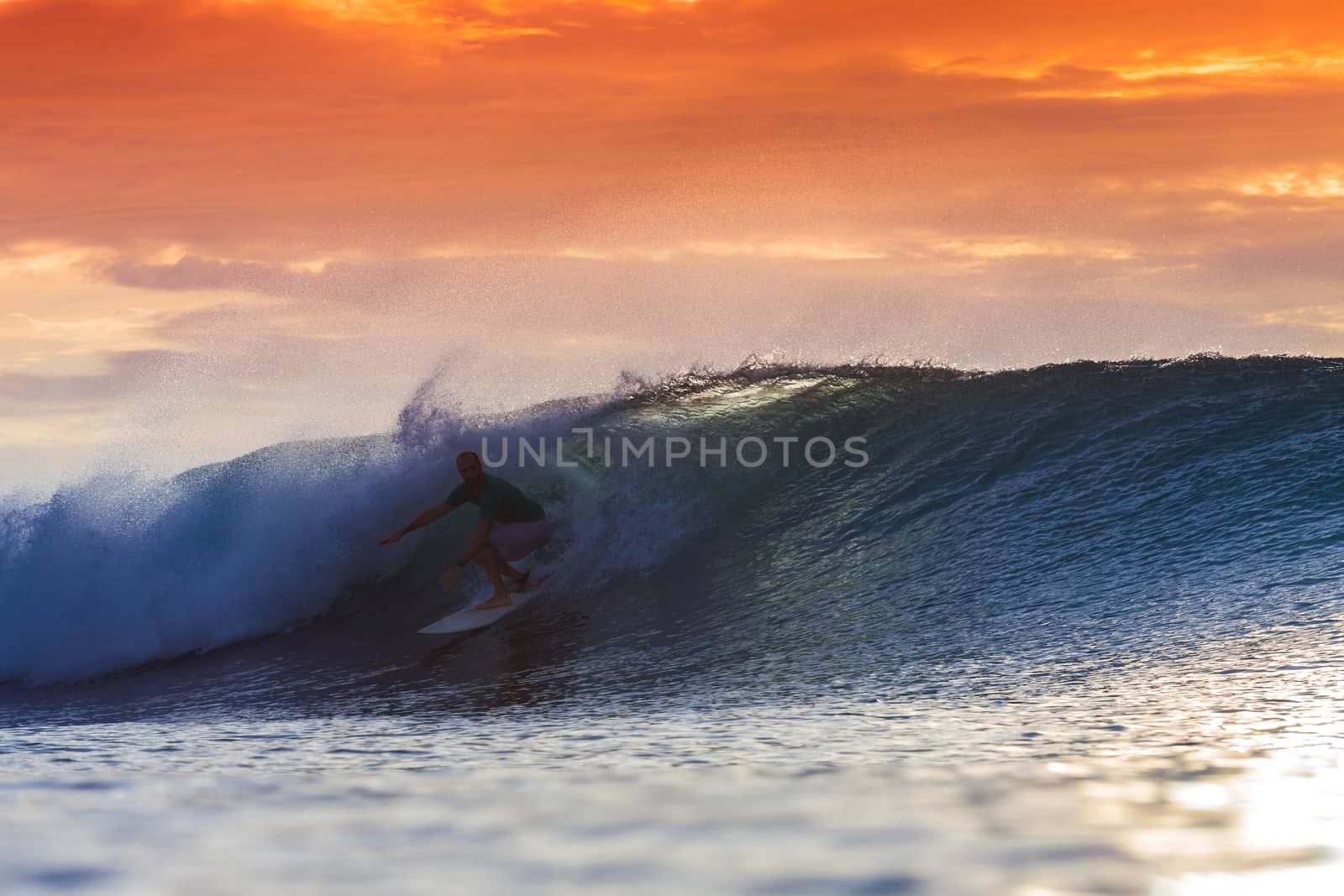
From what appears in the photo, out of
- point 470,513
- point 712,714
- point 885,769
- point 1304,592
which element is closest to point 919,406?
point 470,513

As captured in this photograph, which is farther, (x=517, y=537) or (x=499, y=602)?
(x=517, y=537)

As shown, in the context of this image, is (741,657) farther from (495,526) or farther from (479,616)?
(495,526)

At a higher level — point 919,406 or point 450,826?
point 919,406

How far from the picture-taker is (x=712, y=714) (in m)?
4.34

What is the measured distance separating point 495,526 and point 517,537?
0.19 metres

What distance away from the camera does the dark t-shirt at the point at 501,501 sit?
27.8ft

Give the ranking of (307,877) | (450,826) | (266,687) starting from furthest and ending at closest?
(266,687), (450,826), (307,877)

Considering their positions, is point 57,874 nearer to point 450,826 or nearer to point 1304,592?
point 450,826

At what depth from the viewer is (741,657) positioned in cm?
626

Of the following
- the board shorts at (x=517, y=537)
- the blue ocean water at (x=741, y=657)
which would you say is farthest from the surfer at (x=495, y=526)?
the blue ocean water at (x=741, y=657)

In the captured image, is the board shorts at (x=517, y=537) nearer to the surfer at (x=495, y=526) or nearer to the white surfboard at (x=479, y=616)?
the surfer at (x=495, y=526)

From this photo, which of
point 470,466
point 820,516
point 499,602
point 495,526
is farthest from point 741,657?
point 820,516

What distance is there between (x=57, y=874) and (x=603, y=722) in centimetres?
255

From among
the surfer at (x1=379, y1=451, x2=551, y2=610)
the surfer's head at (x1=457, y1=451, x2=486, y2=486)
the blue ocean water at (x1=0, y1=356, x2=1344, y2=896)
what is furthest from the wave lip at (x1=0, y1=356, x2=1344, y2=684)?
the surfer's head at (x1=457, y1=451, x2=486, y2=486)
